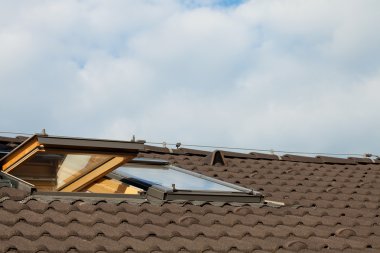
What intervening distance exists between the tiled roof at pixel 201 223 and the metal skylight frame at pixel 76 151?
27.7 inches

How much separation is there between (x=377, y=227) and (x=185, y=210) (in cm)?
219

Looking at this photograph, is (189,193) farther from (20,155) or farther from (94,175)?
(20,155)

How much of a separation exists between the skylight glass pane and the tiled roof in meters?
0.52

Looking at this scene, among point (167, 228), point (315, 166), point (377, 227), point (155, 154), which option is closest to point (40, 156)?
A: point (167, 228)

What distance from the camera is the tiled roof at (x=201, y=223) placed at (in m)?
5.66

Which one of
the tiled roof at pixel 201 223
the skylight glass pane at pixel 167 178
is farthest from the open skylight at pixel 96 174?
the tiled roof at pixel 201 223

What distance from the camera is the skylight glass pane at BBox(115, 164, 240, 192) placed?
7863 millimetres

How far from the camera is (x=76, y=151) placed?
736 cm

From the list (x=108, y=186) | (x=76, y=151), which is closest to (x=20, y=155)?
(x=76, y=151)

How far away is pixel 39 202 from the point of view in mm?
6391

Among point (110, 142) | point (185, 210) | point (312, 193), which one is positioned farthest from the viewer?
point (312, 193)

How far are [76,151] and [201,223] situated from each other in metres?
1.62

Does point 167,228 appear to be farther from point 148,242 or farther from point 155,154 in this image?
point 155,154

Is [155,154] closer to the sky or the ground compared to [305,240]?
closer to the sky
